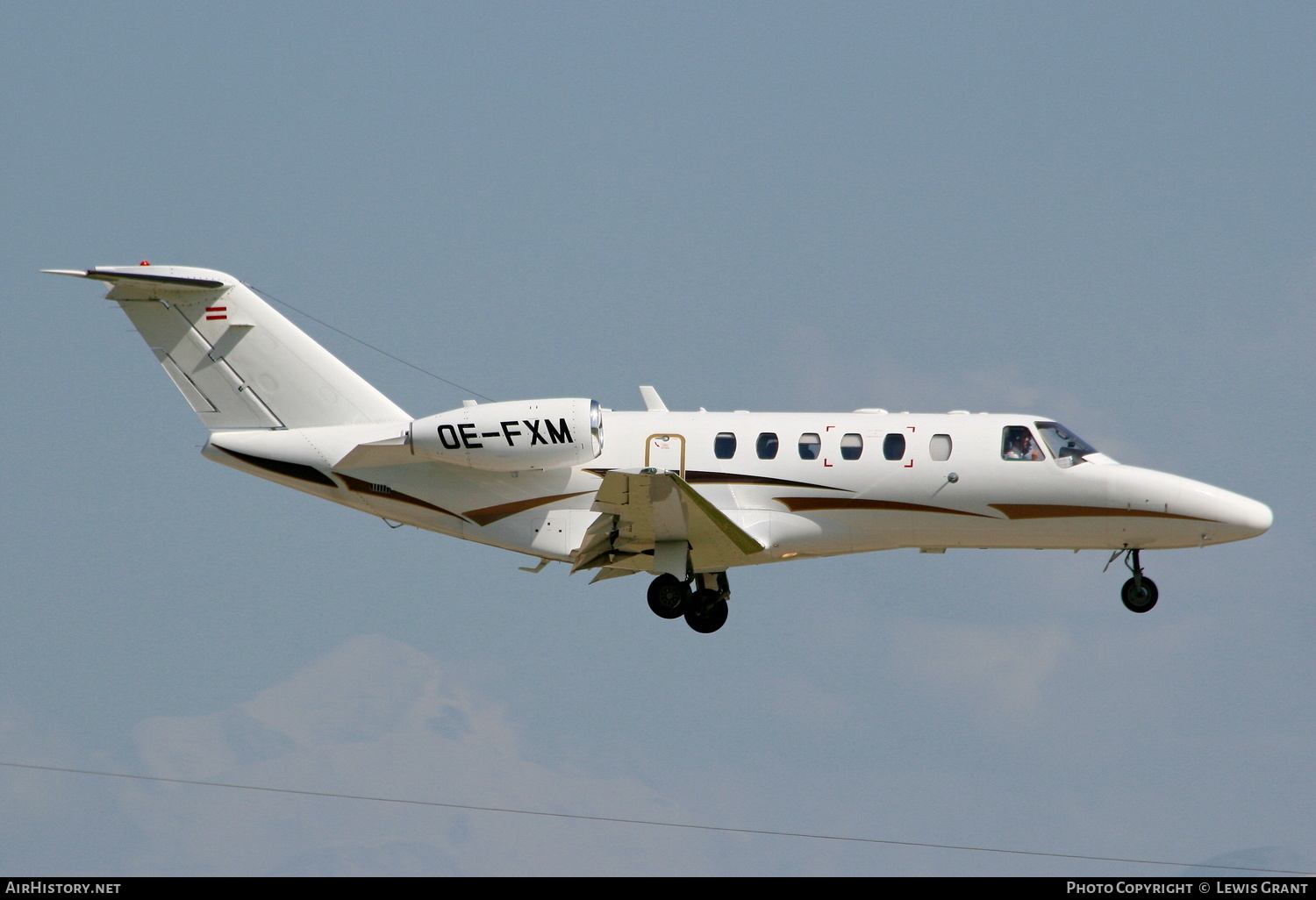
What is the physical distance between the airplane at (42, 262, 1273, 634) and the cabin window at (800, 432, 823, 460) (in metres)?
0.03

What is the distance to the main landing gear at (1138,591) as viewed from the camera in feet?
77.2

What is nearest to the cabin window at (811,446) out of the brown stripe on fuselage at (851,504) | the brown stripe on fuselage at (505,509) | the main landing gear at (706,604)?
the brown stripe on fuselage at (851,504)

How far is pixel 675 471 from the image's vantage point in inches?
890

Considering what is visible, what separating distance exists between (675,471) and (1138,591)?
23.7 feet

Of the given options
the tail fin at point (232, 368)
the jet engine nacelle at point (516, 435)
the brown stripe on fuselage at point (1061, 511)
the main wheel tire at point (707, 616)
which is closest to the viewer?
the jet engine nacelle at point (516, 435)

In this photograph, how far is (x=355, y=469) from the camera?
23.3 metres

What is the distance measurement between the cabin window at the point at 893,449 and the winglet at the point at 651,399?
339 cm

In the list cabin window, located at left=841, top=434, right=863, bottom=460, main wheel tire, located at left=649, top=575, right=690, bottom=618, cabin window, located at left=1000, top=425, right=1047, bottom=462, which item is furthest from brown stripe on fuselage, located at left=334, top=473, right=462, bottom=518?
cabin window, located at left=1000, top=425, right=1047, bottom=462

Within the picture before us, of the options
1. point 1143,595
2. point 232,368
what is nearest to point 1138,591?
point 1143,595

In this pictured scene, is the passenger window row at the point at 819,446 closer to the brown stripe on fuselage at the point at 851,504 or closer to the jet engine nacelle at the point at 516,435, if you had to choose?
the brown stripe on fuselage at the point at 851,504

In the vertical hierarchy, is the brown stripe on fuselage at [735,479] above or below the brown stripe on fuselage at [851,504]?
above

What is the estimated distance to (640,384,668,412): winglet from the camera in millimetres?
23784
